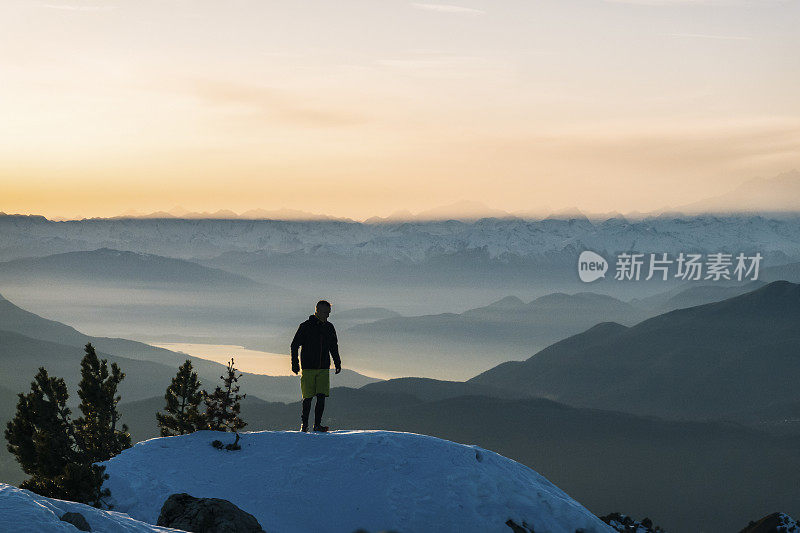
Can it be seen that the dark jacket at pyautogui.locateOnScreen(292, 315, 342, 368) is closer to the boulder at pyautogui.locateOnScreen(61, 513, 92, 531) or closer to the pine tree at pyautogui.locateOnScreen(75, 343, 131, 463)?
the boulder at pyautogui.locateOnScreen(61, 513, 92, 531)

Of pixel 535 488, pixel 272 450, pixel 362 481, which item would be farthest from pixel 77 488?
pixel 535 488

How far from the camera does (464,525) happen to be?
1588 cm

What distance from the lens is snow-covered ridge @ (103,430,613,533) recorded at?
1600cm

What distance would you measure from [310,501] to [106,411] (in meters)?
20.3

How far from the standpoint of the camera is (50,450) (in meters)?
24.7

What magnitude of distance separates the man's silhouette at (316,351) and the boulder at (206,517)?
505 centimetres

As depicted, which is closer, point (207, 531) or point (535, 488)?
point (207, 531)

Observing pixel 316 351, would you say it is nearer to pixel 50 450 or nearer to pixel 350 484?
pixel 350 484

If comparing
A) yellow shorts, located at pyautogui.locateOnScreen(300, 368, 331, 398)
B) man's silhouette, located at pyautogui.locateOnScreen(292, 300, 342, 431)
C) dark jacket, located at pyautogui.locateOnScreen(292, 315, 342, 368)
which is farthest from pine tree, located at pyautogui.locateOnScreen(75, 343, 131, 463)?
dark jacket, located at pyautogui.locateOnScreen(292, 315, 342, 368)

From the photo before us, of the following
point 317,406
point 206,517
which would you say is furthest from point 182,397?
point 206,517

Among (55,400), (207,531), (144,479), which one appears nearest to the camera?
(207,531)

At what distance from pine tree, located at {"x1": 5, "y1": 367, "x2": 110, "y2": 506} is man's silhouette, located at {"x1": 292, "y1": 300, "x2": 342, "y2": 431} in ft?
17.2

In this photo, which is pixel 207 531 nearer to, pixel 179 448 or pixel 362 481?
pixel 362 481

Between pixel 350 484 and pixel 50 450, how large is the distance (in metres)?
12.8
